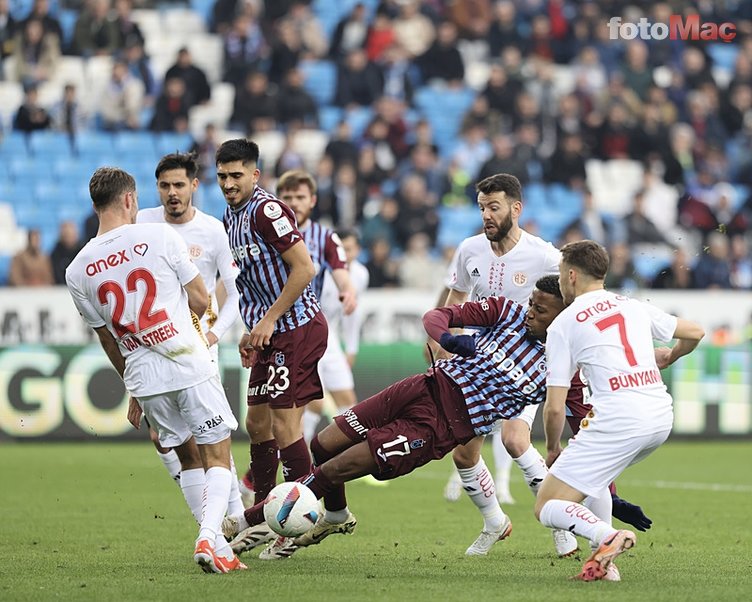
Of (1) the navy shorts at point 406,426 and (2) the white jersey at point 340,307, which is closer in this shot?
(1) the navy shorts at point 406,426

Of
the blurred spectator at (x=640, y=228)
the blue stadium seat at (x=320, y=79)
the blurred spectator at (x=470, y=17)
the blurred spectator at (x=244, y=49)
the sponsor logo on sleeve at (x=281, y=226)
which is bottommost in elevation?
the blurred spectator at (x=640, y=228)

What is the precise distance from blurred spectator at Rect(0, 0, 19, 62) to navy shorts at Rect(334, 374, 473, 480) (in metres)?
15.7

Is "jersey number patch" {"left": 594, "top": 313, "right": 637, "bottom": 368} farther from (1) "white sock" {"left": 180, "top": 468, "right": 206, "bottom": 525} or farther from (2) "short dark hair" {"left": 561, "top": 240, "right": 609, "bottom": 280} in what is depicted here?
(1) "white sock" {"left": 180, "top": 468, "right": 206, "bottom": 525}

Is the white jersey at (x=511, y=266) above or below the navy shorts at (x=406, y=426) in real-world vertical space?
above

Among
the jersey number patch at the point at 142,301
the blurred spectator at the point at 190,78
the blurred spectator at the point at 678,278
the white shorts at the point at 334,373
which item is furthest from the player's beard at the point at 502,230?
the blurred spectator at the point at 190,78

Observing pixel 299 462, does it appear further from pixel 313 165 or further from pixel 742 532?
pixel 313 165

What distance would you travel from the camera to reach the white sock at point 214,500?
7.40 metres

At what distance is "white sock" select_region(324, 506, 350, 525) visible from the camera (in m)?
8.20

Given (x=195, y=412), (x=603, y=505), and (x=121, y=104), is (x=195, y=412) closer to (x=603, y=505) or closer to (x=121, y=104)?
(x=603, y=505)

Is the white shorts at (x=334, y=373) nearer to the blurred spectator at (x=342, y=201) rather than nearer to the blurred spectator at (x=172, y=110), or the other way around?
the blurred spectator at (x=342, y=201)

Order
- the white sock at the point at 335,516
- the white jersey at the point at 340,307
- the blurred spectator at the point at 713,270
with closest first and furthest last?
the white sock at the point at 335,516, the white jersey at the point at 340,307, the blurred spectator at the point at 713,270

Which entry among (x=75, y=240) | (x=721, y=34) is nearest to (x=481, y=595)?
(x=75, y=240)

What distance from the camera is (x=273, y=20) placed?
77.2ft

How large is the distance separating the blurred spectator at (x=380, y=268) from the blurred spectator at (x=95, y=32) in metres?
6.14
